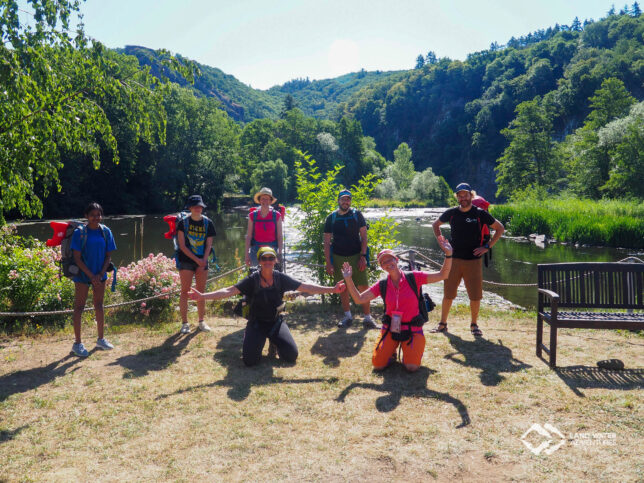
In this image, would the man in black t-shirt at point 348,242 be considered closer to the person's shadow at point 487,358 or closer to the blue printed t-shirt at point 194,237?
the person's shadow at point 487,358

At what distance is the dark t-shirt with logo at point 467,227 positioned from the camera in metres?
6.38

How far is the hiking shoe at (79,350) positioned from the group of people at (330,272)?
0.5 inches

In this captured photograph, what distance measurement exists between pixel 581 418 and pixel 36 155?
24.1 feet

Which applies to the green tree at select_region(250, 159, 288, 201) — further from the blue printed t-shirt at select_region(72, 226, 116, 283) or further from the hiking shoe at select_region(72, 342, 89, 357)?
the hiking shoe at select_region(72, 342, 89, 357)

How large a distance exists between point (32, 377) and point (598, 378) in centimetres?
611

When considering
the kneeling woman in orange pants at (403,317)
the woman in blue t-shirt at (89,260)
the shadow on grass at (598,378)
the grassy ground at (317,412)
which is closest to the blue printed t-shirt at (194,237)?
the woman in blue t-shirt at (89,260)

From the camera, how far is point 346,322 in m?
7.23

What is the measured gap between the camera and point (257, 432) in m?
3.82

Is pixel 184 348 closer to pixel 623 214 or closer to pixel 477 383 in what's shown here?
pixel 477 383

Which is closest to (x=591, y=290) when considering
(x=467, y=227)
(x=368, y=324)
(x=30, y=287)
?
(x=467, y=227)

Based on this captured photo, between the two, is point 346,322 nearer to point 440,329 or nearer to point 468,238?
point 440,329

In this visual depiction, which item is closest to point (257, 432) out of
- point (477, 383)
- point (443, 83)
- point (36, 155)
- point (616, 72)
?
point (477, 383)

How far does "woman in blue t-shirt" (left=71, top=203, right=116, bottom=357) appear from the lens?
18.8ft

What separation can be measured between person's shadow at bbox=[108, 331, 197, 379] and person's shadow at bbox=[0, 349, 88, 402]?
0.54m
